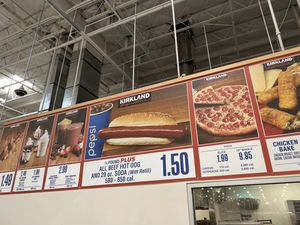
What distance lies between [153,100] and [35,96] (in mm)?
7296

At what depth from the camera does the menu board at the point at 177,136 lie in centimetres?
165

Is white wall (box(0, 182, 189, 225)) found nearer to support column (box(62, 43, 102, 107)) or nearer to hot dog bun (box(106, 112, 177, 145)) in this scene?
hot dog bun (box(106, 112, 177, 145))

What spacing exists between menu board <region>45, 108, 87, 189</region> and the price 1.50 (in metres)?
0.95

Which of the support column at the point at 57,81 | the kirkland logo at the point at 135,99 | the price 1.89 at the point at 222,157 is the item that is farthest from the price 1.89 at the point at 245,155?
the support column at the point at 57,81

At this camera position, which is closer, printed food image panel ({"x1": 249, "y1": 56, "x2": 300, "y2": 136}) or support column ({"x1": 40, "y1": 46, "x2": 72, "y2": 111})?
printed food image panel ({"x1": 249, "y1": 56, "x2": 300, "y2": 136})

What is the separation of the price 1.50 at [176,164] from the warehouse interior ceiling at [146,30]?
2590mm

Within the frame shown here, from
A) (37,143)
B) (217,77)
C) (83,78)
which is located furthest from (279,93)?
(83,78)

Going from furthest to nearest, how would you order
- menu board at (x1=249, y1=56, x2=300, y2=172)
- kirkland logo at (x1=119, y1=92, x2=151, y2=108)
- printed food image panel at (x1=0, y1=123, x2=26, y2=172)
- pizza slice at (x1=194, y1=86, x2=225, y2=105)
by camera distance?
1. printed food image panel at (x1=0, y1=123, x2=26, y2=172)
2. kirkland logo at (x1=119, y1=92, x2=151, y2=108)
3. pizza slice at (x1=194, y1=86, x2=225, y2=105)
4. menu board at (x1=249, y1=56, x2=300, y2=172)

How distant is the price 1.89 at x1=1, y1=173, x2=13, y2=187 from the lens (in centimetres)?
267

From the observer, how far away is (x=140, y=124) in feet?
7.23

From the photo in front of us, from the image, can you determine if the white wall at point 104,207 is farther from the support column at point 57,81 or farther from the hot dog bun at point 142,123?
the support column at point 57,81

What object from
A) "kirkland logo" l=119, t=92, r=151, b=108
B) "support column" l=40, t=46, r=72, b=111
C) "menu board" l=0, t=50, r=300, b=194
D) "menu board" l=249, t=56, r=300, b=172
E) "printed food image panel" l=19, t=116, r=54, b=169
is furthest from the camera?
"support column" l=40, t=46, r=72, b=111

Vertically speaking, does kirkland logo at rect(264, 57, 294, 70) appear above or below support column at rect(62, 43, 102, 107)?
below

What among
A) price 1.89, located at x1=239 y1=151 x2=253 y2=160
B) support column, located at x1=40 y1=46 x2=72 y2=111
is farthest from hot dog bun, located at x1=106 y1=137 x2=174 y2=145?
support column, located at x1=40 y1=46 x2=72 y2=111
